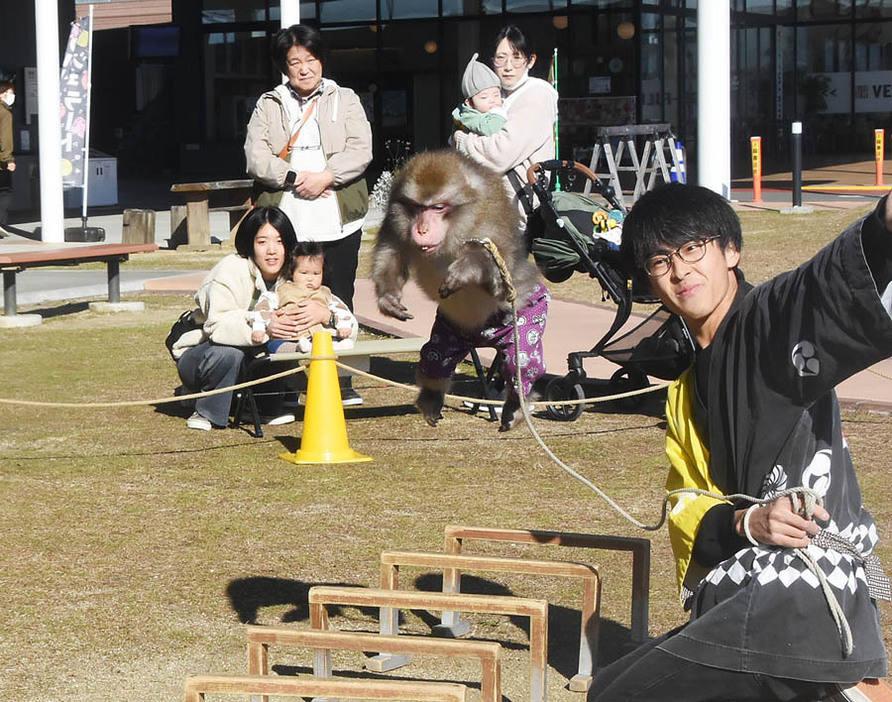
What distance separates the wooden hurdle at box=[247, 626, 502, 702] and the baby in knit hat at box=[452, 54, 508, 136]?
3826 millimetres

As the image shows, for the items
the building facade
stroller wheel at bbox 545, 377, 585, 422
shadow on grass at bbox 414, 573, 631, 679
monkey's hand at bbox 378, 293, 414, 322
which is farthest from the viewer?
the building facade

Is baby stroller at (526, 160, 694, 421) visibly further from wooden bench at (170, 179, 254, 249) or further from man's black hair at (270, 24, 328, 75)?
wooden bench at (170, 179, 254, 249)

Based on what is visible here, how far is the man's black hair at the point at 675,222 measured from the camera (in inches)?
109

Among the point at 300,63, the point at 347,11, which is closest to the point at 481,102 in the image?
the point at 300,63

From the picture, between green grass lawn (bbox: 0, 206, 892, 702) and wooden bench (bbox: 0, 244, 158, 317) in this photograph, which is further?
wooden bench (bbox: 0, 244, 158, 317)

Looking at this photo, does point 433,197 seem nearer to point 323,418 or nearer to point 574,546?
point 574,546

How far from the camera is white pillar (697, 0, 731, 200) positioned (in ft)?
53.8

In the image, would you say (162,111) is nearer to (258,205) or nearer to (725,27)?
(725,27)

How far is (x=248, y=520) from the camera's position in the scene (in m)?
5.66

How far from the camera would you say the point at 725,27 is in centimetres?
1652

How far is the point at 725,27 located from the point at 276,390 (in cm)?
1056

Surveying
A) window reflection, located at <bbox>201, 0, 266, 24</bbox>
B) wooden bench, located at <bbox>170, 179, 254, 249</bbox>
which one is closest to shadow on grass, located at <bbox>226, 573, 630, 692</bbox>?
wooden bench, located at <bbox>170, 179, 254, 249</bbox>

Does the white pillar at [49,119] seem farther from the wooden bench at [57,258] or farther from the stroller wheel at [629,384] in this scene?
the stroller wheel at [629,384]

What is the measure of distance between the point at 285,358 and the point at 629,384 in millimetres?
2084
